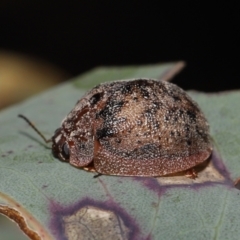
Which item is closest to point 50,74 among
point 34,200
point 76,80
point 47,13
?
point 76,80

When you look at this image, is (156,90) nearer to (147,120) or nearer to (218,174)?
(147,120)

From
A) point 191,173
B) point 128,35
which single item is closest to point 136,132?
point 191,173

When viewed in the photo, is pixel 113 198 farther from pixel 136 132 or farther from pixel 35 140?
pixel 35 140

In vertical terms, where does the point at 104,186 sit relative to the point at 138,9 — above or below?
above

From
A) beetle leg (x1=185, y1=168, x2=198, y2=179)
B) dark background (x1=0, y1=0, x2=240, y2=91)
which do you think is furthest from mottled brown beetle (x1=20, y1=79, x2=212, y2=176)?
dark background (x1=0, y1=0, x2=240, y2=91)

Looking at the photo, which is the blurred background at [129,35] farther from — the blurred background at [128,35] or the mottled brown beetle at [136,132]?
the mottled brown beetle at [136,132]

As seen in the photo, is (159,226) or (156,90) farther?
(156,90)

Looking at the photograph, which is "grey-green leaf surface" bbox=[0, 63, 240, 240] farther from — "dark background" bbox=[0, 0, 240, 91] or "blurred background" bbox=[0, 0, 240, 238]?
"dark background" bbox=[0, 0, 240, 91]
